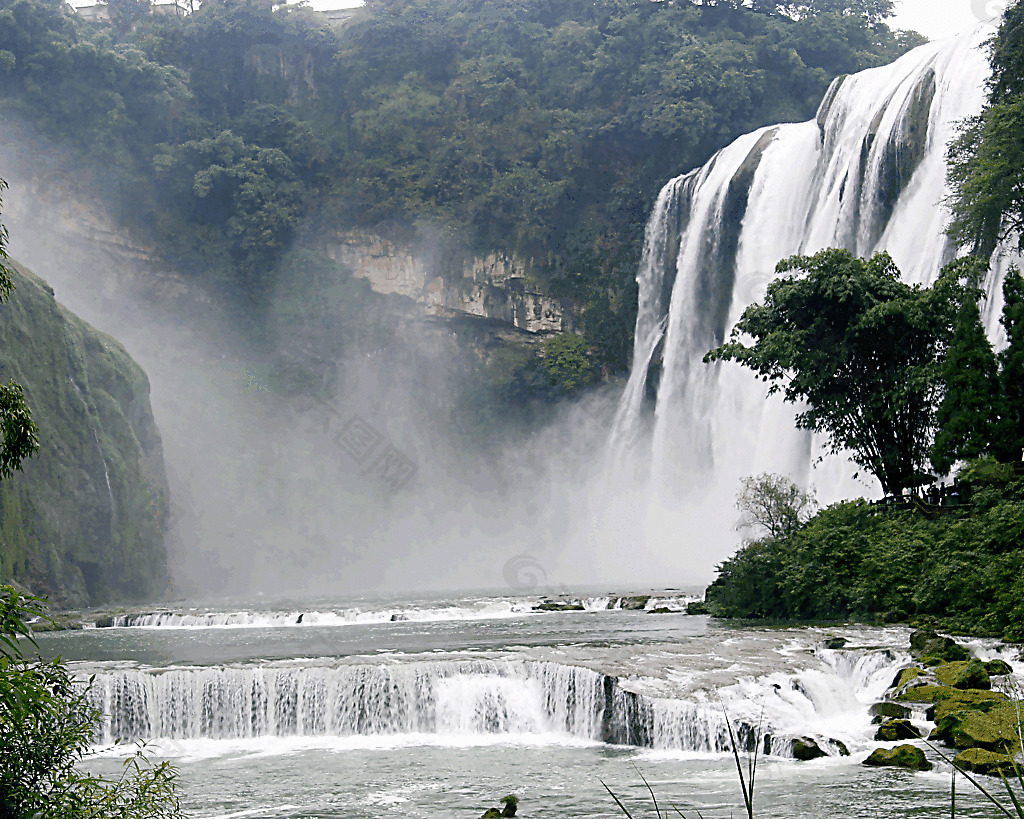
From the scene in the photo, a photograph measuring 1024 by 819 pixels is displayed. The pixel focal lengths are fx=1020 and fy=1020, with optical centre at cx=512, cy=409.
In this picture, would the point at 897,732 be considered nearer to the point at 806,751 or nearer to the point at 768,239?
the point at 806,751

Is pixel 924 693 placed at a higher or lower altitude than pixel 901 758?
higher

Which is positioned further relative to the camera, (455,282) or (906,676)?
(455,282)

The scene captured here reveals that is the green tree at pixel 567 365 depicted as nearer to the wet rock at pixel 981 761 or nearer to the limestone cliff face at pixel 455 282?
the limestone cliff face at pixel 455 282

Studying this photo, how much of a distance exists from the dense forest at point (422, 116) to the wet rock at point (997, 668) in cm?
3517

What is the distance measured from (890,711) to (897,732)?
2.54ft

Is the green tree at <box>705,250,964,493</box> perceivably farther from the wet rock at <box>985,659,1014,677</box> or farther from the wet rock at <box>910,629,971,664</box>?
the wet rock at <box>985,659,1014,677</box>

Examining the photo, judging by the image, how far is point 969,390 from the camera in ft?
64.1

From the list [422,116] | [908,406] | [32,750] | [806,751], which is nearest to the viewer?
[32,750]

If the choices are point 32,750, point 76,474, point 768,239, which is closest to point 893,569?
point 32,750

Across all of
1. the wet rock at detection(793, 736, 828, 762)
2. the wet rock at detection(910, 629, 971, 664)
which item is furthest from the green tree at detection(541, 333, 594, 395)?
the wet rock at detection(793, 736, 828, 762)

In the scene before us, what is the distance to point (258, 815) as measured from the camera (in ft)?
33.1

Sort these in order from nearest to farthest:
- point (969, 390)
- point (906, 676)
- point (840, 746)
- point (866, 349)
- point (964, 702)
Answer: point (840, 746), point (964, 702), point (906, 676), point (969, 390), point (866, 349)

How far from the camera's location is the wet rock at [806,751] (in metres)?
11.7

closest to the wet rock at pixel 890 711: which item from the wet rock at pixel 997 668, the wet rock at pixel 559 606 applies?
the wet rock at pixel 997 668
